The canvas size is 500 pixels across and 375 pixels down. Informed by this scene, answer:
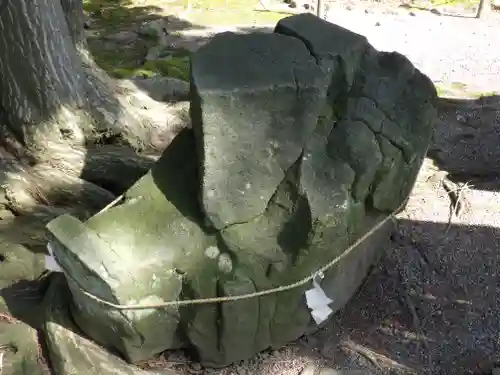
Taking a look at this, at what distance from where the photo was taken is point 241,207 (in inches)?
101

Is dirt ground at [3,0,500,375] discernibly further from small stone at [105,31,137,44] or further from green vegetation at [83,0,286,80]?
small stone at [105,31,137,44]

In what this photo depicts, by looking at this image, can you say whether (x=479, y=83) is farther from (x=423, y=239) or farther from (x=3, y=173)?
(x=3, y=173)

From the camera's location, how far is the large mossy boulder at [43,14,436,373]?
98.8 inches

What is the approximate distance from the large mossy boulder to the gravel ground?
149 inches

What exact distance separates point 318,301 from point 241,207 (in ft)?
1.91

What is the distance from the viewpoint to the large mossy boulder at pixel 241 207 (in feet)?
8.23

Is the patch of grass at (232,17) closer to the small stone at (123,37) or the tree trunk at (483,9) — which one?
the small stone at (123,37)

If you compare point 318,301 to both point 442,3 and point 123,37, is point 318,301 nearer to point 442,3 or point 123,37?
point 123,37

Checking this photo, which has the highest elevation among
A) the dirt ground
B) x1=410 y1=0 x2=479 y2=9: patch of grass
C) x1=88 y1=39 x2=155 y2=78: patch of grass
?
x1=410 y1=0 x2=479 y2=9: patch of grass

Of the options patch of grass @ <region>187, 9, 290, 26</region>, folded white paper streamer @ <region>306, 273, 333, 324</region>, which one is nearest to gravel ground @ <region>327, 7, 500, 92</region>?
patch of grass @ <region>187, 9, 290, 26</region>

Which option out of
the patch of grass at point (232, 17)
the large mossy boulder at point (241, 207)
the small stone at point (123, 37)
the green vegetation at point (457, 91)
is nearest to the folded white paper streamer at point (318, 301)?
the large mossy boulder at point (241, 207)

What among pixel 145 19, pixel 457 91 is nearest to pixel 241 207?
pixel 457 91

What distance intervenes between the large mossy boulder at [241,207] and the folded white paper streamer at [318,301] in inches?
1.6

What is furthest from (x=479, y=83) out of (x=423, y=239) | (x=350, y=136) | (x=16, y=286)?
(x=16, y=286)
